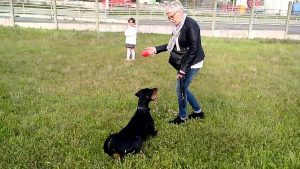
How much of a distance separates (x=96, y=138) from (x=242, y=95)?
13.0 ft

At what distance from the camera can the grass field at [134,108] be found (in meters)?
5.14

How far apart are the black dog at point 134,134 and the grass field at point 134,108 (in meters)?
0.14

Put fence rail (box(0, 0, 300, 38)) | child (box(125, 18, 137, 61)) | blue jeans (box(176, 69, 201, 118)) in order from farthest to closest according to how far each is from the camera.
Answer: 1. fence rail (box(0, 0, 300, 38))
2. child (box(125, 18, 137, 61))
3. blue jeans (box(176, 69, 201, 118))

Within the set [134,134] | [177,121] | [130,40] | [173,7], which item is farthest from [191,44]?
[130,40]

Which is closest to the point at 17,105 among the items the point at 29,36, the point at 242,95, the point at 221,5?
the point at 242,95

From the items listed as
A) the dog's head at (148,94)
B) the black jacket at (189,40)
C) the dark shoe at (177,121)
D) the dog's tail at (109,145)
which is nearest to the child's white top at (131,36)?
the dark shoe at (177,121)

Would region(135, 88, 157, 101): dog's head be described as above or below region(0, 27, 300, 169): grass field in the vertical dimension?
above

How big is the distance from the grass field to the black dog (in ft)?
0.47

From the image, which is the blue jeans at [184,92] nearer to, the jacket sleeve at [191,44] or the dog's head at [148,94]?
the jacket sleeve at [191,44]

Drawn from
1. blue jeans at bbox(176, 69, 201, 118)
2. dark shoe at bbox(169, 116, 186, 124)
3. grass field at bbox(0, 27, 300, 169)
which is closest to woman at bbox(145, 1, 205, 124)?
blue jeans at bbox(176, 69, 201, 118)

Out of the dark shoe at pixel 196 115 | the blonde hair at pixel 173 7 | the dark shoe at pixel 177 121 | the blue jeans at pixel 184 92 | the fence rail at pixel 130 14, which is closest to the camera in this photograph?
the blonde hair at pixel 173 7

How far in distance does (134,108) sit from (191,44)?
2.05 m

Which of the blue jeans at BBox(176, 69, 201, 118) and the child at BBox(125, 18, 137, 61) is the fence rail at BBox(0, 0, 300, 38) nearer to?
the child at BBox(125, 18, 137, 61)

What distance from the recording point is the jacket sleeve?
5.71 m
